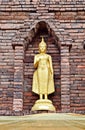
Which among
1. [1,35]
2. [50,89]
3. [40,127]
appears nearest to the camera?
[40,127]

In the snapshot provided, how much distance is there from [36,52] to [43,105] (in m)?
1.34

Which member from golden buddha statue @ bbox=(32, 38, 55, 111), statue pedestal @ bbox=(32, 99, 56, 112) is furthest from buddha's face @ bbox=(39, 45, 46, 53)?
statue pedestal @ bbox=(32, 99, 56, 112)

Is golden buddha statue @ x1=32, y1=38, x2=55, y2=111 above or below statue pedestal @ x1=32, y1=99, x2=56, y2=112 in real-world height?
above

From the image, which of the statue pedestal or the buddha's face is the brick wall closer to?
the statue pedestal

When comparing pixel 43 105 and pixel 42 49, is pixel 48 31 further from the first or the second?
pixel 43 105

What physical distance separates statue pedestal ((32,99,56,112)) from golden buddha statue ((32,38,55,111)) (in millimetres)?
29

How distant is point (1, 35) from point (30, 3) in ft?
2.96

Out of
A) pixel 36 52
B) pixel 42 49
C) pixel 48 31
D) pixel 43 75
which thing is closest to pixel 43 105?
pixel 43 75

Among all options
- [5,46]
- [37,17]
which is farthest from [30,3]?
[5,46]

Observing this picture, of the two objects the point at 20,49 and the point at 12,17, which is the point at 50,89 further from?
the point at 12,17

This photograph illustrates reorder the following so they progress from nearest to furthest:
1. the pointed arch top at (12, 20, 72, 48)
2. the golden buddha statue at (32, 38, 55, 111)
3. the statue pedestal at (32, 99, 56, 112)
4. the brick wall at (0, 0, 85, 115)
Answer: the statue pedestal at (32, 99, 56, 112) → the golden buddha statue at (32, 38, 55, 111) → the brick wall at (0, 0, 85, 115) → the pointed arch top at (12, 20, 72, 48)

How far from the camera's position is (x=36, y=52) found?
361 inches

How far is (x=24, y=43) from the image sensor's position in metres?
9.02

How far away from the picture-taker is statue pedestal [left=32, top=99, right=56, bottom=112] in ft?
26.9
